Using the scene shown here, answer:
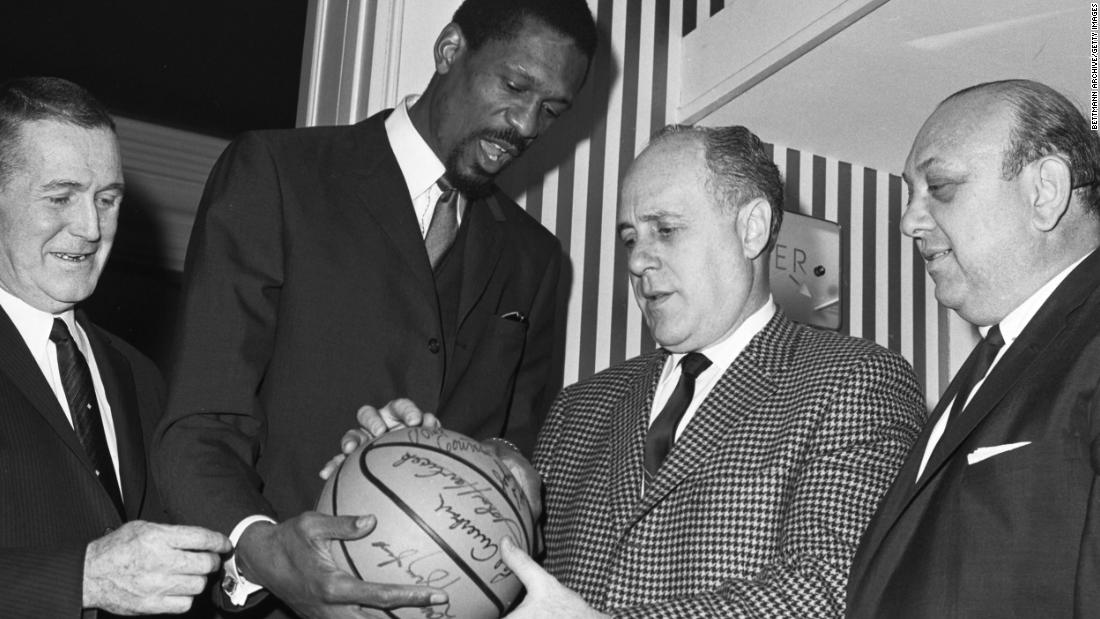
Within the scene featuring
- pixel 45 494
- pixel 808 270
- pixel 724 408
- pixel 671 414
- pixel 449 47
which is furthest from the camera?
pixel 808 270

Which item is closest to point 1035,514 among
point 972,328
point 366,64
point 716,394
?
point 716,394

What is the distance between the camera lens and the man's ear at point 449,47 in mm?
2754

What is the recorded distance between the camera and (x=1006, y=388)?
1990mm

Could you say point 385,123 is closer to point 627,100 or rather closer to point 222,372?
point 222,372

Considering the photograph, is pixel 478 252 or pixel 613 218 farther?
pixel 613 218

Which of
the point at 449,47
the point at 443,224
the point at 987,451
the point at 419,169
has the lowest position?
the point at 987,451

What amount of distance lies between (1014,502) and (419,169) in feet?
4.31

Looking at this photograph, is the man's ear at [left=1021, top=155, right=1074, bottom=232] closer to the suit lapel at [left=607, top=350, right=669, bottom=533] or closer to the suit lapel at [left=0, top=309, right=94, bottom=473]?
the suit lapel at [left=607, top=350, right=669, bottom=533]

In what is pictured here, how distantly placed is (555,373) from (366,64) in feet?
3.04

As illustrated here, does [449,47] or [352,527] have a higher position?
[449,47]

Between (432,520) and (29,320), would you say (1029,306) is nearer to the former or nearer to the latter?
(432,520)

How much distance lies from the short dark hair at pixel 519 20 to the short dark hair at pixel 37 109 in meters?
0.74

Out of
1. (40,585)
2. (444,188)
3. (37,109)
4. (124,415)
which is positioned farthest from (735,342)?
(37,109)

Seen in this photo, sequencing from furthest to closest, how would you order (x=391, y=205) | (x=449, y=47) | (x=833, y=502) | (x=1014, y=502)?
(x=449, y=47) → (x=391, y=205) → (x=833, y=502) → (x=1014, y=502)
